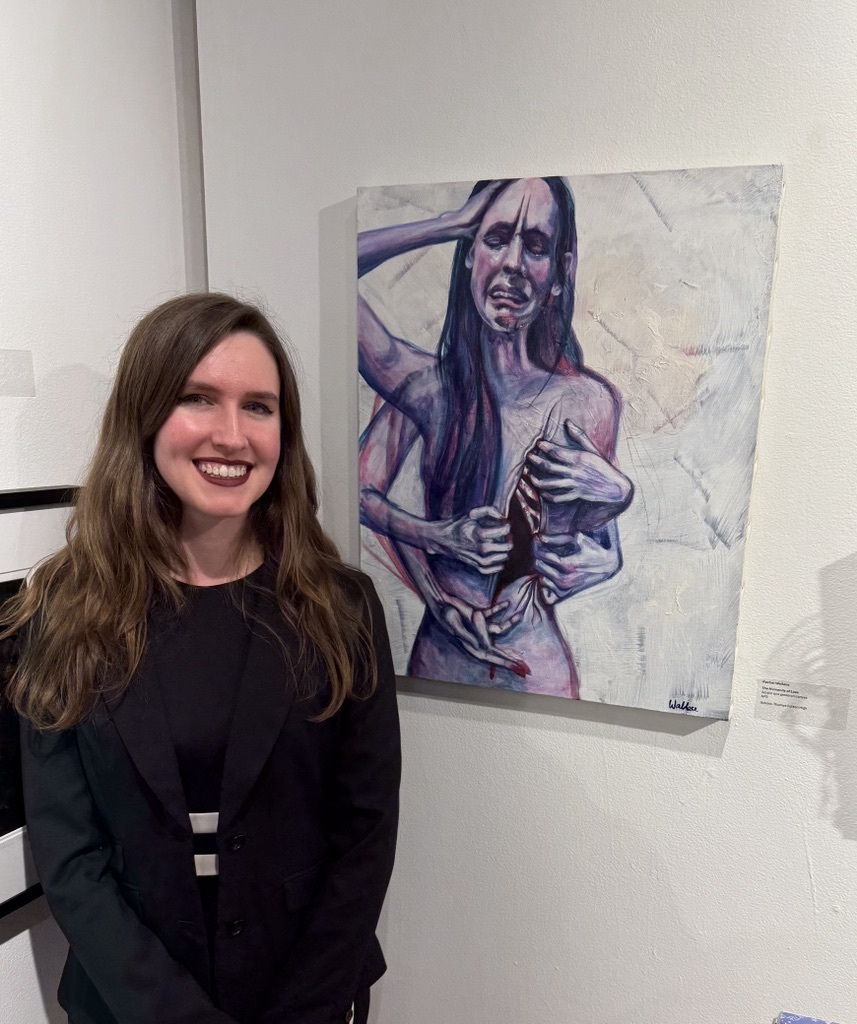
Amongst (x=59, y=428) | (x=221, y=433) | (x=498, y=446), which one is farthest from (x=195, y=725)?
(x=498, y=446)

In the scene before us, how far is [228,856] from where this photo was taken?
1.01 m

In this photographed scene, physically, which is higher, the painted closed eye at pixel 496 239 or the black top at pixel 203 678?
the painted closed eye at pixel 496 239

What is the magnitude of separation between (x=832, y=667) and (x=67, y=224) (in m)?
1.37

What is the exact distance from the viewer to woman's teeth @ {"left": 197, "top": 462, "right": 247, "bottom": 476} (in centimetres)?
101

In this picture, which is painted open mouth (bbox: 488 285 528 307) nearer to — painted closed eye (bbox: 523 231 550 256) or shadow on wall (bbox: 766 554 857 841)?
painted closed eye (bbox: 523 231 550 256)

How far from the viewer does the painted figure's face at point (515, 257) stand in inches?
43.4

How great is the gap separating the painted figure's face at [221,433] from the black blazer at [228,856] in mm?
194

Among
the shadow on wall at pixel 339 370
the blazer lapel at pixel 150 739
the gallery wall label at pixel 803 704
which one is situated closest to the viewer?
the blazer lapel at pixel 150 739

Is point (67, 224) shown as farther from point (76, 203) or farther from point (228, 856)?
point (228, 856)

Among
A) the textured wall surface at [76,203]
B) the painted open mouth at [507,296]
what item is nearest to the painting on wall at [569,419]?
the painted open mouth at [507,296]

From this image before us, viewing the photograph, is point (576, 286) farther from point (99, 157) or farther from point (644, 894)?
point (644, 894)

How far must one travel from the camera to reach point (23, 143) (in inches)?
41.0

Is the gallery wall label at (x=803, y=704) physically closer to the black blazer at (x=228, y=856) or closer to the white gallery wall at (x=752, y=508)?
the white gallery wall at (x=752, y=508)
